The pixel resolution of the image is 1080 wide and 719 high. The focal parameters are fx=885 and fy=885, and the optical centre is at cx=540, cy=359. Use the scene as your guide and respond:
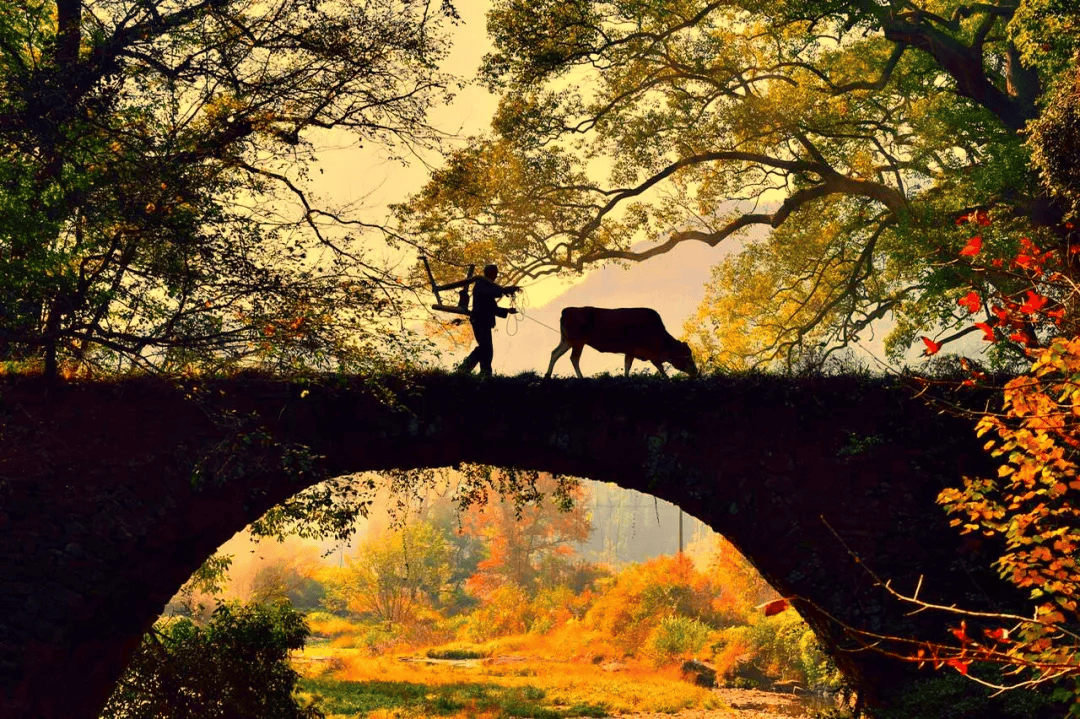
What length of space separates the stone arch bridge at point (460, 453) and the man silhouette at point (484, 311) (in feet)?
1.99

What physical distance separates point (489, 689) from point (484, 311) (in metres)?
16.7

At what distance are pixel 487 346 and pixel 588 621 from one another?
2584cm

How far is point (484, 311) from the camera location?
12.6m

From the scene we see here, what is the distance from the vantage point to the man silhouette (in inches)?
494

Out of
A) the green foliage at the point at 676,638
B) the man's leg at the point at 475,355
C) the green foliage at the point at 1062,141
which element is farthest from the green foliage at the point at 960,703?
the green foliage at the point at 676,638

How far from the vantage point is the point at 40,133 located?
859cm

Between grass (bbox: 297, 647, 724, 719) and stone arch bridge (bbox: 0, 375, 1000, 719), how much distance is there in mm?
10323

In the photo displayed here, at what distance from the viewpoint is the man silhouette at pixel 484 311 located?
41.1ft

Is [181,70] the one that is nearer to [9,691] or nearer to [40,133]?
[40,133]

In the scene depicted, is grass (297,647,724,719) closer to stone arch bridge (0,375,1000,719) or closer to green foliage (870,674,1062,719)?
stone arch bridge (0,375,1000,719)

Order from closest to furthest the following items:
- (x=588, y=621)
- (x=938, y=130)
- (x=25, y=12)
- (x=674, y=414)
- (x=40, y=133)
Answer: (x=40, y=133) < (x=25, y=12) < (x=674, y=414) < (x=938, y=130) < (x=588, y=621)

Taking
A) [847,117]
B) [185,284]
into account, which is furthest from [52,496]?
[847,117]

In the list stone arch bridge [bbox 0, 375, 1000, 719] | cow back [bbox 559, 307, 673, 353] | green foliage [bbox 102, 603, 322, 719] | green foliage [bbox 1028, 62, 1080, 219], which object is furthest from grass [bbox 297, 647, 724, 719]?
green foliage [bbox 1028, 62, 1080, 219]

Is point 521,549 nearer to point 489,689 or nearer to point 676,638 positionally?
point 676,638
